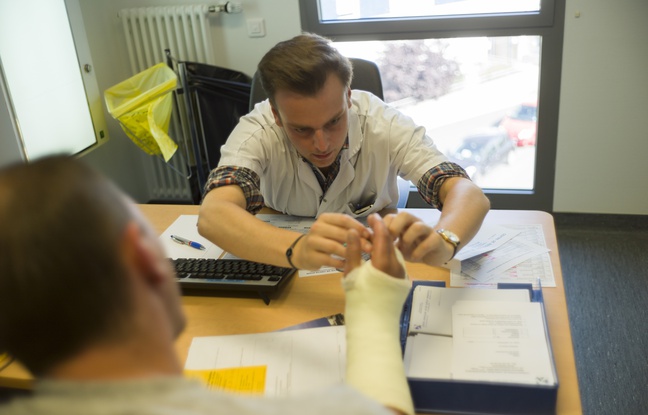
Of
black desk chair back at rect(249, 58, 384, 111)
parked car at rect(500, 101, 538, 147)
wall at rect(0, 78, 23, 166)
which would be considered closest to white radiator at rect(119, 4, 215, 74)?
wall at rect(0, 78, 23, 166)

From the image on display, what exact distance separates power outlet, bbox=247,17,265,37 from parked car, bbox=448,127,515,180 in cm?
113

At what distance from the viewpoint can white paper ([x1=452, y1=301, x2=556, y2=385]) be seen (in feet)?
3.05

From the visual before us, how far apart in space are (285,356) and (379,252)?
0.25 m

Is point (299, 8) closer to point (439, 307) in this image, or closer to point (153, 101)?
point (153, 101)

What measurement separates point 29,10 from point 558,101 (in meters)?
2.29

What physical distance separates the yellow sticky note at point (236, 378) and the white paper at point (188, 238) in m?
0.44

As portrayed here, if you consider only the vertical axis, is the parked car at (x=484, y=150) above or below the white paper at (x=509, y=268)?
below

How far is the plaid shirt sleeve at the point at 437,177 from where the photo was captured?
1530mm

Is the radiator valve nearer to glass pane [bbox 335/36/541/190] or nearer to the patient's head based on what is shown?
glass pane [bbox 335/36/541/190]

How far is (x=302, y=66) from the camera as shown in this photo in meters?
1.43

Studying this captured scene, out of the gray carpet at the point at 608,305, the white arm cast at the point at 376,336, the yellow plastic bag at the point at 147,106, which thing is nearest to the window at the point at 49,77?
the yellow plastic bag at the point at 147,106

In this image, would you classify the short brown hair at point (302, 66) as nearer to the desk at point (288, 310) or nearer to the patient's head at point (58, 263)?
the desk at point (288, 310)

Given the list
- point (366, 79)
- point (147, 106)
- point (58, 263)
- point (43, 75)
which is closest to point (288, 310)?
point (58, 263)

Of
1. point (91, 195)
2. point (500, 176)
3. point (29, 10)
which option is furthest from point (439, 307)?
point (29, 10)
